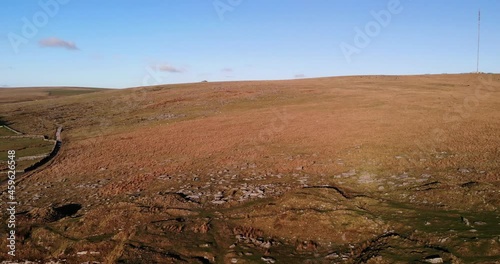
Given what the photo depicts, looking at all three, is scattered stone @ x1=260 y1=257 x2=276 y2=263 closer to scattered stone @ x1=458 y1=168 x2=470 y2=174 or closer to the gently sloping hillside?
the gently sloping hillside

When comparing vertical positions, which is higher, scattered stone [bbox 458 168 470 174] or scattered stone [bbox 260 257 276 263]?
scattered stone [bbox 458 168 470 174]

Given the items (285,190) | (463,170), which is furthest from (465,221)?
(285,190)

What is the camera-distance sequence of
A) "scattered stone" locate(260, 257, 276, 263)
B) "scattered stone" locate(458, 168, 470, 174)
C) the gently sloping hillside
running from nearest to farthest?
"scattered stone" locate(260, 257, 276, 263) < the gently sloping hillside < "scattered stone" locate(458, 168, 470, 174)

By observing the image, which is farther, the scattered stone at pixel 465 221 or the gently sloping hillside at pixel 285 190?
the gently sloping hillside at pixel 285 190

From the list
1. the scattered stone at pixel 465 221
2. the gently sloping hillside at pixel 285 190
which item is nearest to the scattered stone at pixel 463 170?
the gently sloping hillside at pixel 285 190

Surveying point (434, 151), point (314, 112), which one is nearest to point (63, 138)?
point (314, 112)

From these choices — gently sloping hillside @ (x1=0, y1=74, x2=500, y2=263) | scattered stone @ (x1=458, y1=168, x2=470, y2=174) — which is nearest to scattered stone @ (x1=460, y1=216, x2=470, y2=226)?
gently sloping hillside @ (x1=0, y1=74, x2=500, y2=263)

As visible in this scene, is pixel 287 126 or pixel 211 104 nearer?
pixel 287 126

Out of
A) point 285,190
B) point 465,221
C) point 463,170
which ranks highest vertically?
point 463,170

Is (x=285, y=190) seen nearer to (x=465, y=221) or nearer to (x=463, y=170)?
(x=465, y=221)

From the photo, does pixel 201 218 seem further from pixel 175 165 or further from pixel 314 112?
pixel 314 112

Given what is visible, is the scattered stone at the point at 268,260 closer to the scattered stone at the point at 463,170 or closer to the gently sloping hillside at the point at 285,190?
the gently sloping hillside at the point at 285,190
